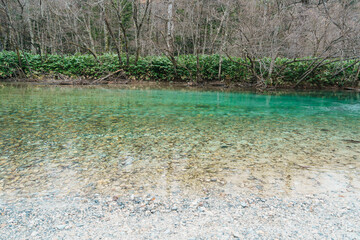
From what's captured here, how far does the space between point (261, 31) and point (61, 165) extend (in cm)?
1202

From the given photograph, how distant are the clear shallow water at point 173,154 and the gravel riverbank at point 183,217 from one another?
7.4 inches

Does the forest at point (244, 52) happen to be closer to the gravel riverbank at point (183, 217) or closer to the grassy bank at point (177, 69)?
the grassy bank at point (177, 69)

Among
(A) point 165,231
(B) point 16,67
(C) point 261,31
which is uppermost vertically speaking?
(C) point 261,31

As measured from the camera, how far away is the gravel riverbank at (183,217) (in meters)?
2.03

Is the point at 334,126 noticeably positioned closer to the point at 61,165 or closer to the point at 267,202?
the point at 267,202

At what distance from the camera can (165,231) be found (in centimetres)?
205

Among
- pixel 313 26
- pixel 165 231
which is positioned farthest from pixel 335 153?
pixel 313 26

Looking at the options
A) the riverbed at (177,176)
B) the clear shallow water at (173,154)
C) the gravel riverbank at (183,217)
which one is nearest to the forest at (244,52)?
the clear shallow water at (173,154)

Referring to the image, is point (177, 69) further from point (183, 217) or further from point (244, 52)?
point (183, 217)

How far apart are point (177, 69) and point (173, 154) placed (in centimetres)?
1445

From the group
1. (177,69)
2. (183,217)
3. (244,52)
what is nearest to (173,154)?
(183,217)

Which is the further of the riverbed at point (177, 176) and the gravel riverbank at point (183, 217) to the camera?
the riverbed at point (177, 176)

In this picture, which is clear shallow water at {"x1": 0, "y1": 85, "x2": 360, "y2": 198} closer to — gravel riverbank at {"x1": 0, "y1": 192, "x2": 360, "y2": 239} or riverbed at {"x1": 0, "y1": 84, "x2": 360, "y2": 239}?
riverbed at {"x1": 0, "y1": 84, "x2": 360, "y2": 239}

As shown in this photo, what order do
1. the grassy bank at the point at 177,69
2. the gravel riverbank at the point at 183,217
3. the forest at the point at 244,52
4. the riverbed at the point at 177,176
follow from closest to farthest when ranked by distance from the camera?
the gravel riverbank at the point at 183,217, the riverbed at the point at 177,176, the forest at the point at 244,52, the grassy bank at the point at 177,69
